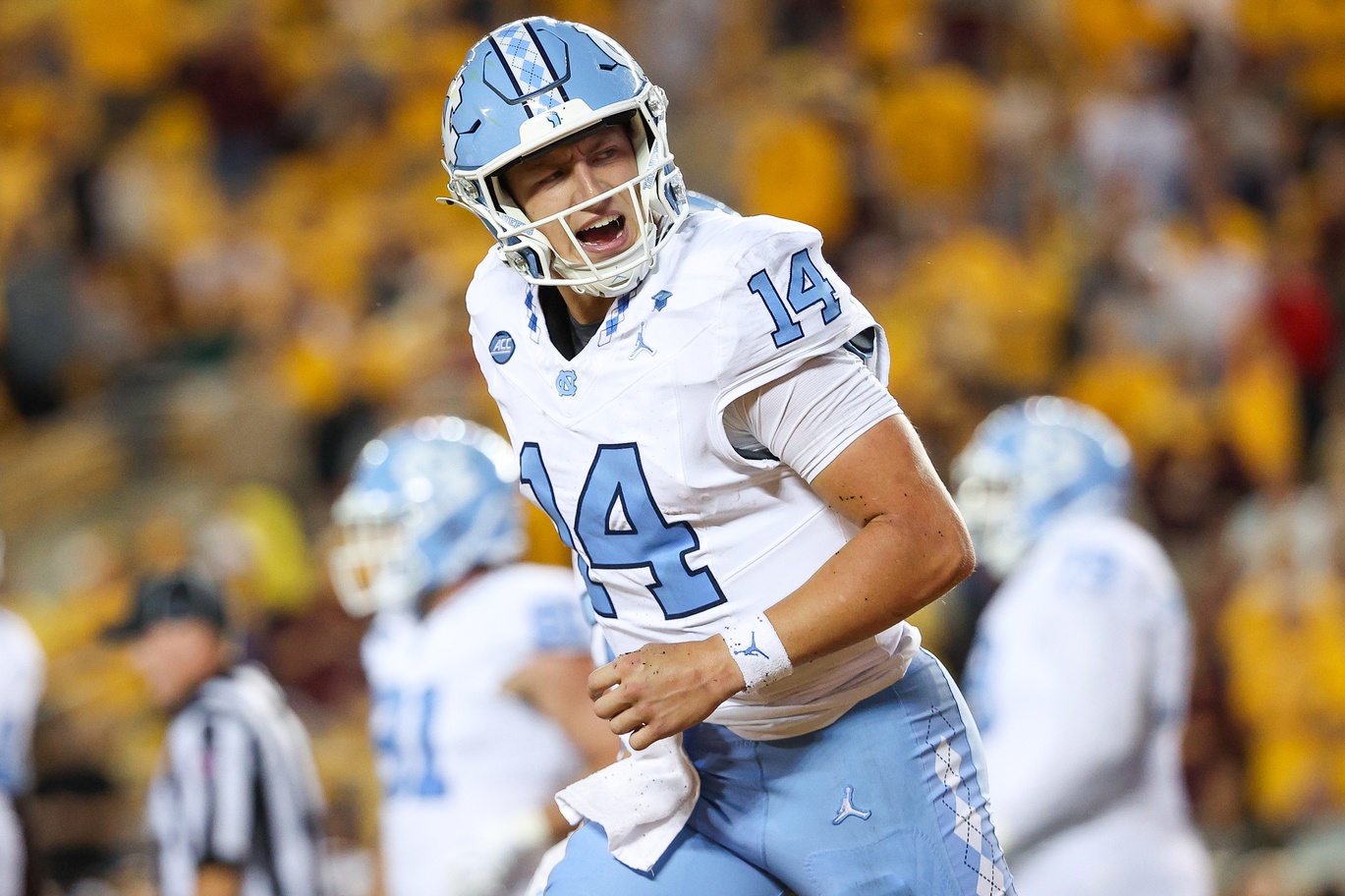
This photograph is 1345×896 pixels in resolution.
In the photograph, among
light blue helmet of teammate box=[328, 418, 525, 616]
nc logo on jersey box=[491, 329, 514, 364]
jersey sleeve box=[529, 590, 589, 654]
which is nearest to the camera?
nc logo on jersey box=[491, 329, 514, 364]

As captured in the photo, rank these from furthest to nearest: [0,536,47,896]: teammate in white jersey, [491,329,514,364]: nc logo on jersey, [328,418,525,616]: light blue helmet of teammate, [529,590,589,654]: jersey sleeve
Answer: [0,536,47,896]: teammate in white jersey, [328,418,525,616]: light blue helmet of teammate, [529,590,589,654]: jersey sleeve, [491,329,514,364]: nc logo on jersey

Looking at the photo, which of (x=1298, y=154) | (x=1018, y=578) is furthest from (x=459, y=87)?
(x=1298, y=154)

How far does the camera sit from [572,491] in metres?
2.53

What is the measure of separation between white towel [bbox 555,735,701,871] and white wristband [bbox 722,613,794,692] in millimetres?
364

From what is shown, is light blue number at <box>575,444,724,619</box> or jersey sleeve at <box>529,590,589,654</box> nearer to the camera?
light blue number at <box>575,444,724,619</box>

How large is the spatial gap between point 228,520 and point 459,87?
6.25m

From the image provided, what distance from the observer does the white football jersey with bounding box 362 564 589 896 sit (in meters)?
4.43

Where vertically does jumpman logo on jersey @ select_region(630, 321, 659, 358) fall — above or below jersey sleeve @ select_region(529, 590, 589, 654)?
above

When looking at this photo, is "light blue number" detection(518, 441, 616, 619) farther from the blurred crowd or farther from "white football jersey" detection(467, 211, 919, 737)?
the blurred crowd

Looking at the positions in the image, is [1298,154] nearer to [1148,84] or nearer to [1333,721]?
[1148,84]

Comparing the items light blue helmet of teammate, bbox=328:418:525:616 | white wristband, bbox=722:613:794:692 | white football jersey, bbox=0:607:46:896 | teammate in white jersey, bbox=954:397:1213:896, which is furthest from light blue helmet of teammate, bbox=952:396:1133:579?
white football jersey, bbox=0:607:46:896

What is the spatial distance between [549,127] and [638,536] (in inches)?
24.6

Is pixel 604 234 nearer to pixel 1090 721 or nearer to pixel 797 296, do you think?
pixel 797 296

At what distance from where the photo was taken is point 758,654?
228cm
